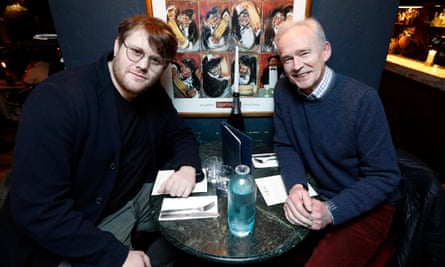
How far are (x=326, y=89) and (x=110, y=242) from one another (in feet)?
3.77

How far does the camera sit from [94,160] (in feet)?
3.61

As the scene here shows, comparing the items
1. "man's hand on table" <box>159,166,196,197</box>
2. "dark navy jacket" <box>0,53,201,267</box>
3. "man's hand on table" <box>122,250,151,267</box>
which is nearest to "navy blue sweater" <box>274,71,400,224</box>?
"man's hand on table" <box>159,166,196,197</box>

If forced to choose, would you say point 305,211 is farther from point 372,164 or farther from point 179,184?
point 179,184

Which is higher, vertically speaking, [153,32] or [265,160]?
[153,32]

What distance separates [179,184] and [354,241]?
80 cm

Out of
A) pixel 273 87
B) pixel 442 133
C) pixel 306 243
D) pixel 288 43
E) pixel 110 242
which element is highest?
pixel 288 43

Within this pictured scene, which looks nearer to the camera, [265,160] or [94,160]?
[94,160]

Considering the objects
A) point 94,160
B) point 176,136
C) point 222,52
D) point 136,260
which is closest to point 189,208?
point 136,260

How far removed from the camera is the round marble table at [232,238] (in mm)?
888

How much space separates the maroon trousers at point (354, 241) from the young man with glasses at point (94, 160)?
0.63m

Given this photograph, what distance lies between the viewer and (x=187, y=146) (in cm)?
144

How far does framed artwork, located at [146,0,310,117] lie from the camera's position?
1.46m

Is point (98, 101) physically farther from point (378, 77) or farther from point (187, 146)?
point (378, 77)

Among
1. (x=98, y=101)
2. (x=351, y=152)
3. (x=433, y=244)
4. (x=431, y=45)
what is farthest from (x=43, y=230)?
(x=431, y=45)
